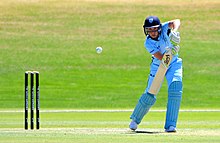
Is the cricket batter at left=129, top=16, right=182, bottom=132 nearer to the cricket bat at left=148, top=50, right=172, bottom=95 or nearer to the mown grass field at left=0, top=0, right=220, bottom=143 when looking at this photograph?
the cricket bat at left=148, top=50, right=172, bottom=95

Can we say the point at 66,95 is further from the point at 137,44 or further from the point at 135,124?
the point at 135,124

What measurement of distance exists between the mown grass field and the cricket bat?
6902 millimetres

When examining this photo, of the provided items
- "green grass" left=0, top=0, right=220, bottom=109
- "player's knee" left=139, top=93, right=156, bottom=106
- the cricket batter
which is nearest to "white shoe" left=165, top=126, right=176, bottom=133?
the cricket batter

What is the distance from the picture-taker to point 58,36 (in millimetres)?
44750

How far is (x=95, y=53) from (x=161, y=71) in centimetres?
2617

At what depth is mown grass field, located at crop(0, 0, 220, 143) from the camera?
34344 millimetres

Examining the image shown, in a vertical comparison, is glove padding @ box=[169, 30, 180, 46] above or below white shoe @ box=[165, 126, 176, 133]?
above

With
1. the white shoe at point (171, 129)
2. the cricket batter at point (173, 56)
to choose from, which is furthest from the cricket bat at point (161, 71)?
the white shoe at point (171, 129)

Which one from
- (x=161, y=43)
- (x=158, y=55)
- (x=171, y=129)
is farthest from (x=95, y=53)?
(x=171, y=129)

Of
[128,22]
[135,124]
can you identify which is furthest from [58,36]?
[135,124]

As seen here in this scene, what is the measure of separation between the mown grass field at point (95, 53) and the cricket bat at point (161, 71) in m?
6.90

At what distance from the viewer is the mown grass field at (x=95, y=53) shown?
3434cm

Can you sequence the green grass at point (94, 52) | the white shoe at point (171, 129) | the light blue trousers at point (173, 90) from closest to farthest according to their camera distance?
the white shoe at point (171, 129), the light blue trousers at point (173, 90), the green grass at point (94, 52)

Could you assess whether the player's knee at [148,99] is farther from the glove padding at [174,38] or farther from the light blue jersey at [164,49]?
the glove padding at [174,38]
